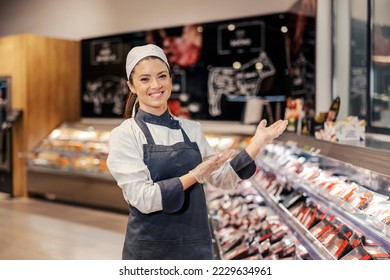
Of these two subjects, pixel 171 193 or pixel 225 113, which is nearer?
pixel 171 193

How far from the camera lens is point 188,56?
23.0ft

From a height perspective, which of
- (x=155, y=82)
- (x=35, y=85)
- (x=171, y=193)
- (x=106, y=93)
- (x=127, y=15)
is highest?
(x=127, y=15)

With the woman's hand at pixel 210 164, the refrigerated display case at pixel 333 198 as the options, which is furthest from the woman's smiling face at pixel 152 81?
the refrigerated display case at pixel 333 198

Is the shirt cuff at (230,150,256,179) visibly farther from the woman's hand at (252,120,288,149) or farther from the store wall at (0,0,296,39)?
the store wall at (0,0,296,39)

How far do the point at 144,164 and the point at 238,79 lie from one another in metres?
4.91

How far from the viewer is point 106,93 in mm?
8047

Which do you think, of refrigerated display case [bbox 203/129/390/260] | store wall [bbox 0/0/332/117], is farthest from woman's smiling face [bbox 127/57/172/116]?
store wall [bbox 0/0/332/117]

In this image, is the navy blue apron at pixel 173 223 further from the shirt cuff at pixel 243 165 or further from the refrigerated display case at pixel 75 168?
the refrigerated display case at pixel 75 168

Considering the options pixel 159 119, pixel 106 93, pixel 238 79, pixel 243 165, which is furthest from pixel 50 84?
pixel 243 165

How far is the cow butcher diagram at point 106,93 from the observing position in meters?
7.89

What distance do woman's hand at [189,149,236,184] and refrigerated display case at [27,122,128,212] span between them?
4.89m

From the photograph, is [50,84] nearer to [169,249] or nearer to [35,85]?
[35,85]

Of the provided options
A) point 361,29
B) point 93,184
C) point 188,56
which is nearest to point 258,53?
point 188,56

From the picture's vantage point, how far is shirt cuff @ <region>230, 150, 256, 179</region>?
1.82m
